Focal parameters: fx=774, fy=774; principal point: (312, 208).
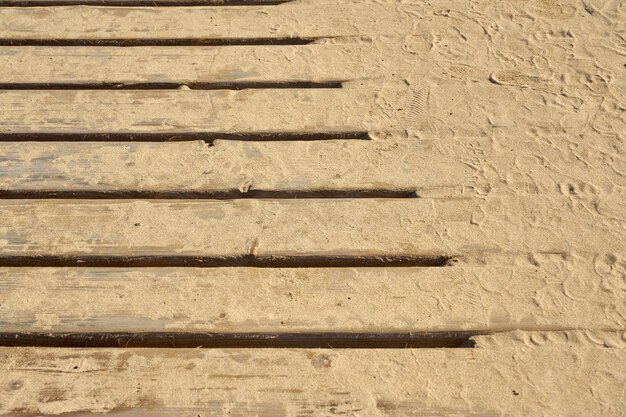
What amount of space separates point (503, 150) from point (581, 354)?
66 cm

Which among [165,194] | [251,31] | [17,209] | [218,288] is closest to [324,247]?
[218,288]

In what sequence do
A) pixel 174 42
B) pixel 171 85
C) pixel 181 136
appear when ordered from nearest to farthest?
pixel 181 136 → pixel 171 85 → pixel 174 42

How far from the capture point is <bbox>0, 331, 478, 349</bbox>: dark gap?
1.73 m

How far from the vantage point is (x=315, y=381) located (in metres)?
1.66

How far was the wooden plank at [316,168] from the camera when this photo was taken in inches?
80.6

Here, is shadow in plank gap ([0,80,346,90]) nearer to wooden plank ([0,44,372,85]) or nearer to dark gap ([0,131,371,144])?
wooden plank ([0,44,372,85])

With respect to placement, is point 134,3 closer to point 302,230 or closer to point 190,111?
point 190,111

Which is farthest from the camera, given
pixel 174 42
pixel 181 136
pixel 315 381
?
pixel 174 42

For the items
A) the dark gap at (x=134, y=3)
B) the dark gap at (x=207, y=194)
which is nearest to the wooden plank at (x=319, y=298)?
the dark gap at (x=207, y=194)

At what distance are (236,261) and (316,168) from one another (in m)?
0.37

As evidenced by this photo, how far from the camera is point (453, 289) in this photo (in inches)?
71.3

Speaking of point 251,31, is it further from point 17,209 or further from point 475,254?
point 475,254

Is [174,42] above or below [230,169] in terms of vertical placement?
above

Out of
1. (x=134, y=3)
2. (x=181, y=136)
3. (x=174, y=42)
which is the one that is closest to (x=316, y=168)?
(x=181, y=136)
